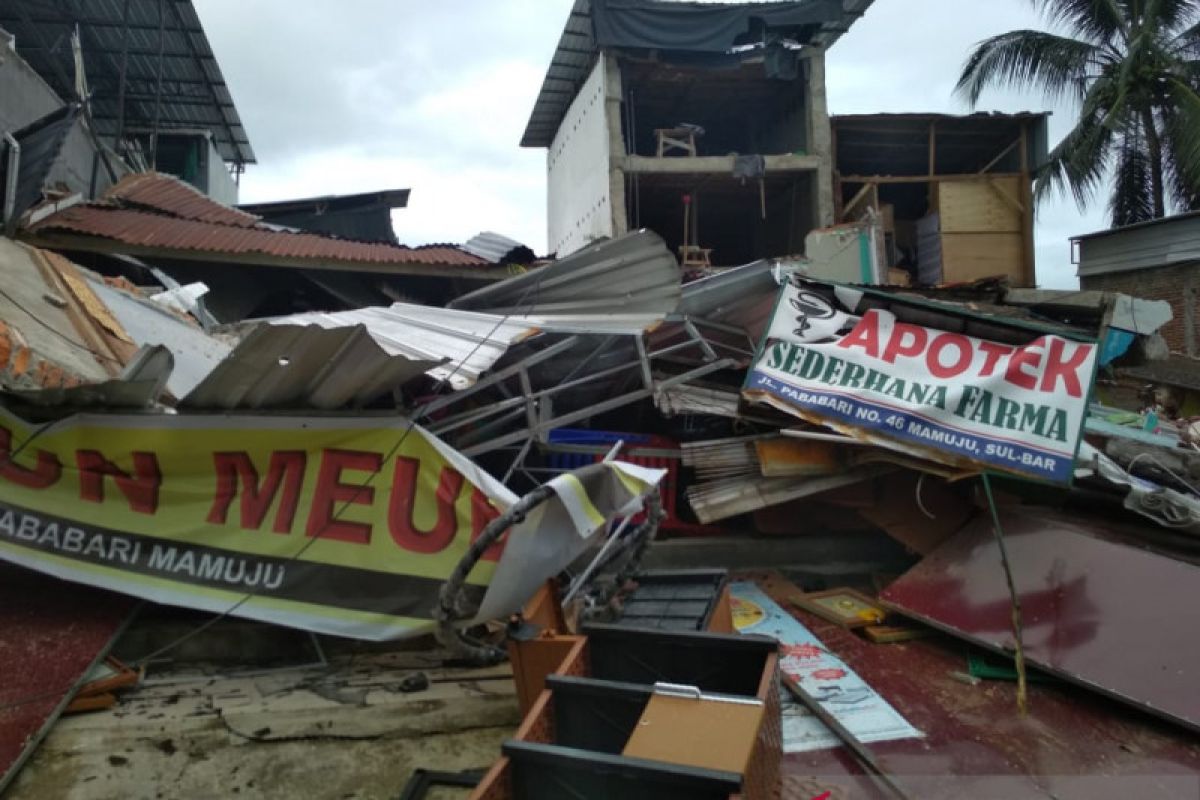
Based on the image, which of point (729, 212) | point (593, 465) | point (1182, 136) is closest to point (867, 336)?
point (593, 465)

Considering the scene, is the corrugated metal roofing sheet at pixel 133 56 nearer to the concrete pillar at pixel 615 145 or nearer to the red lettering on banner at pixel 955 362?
the concrete pillar at pixel 615 145

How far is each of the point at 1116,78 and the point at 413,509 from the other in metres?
22.0

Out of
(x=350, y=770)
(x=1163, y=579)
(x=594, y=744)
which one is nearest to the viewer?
(x=594, y=744)

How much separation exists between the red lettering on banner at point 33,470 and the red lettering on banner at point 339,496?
1.71 metres

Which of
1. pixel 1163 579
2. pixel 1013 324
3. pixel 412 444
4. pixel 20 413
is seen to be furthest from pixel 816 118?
pixel 20 413

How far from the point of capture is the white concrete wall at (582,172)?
15.8 m

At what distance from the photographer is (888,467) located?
634 centimetres

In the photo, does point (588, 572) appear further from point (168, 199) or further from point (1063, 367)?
point (168, 199)

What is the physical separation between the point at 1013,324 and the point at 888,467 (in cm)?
156

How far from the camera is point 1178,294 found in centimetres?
1562

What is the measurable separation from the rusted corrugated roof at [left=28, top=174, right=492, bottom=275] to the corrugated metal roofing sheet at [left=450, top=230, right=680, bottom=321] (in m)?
3.90

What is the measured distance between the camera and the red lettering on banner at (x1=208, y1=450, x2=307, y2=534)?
15.3 ft

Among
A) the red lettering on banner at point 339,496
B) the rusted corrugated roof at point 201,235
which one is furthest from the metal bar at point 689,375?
the rusted corrugated roof at point 201,235

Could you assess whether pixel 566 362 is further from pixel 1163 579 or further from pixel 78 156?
pixel 78 156
